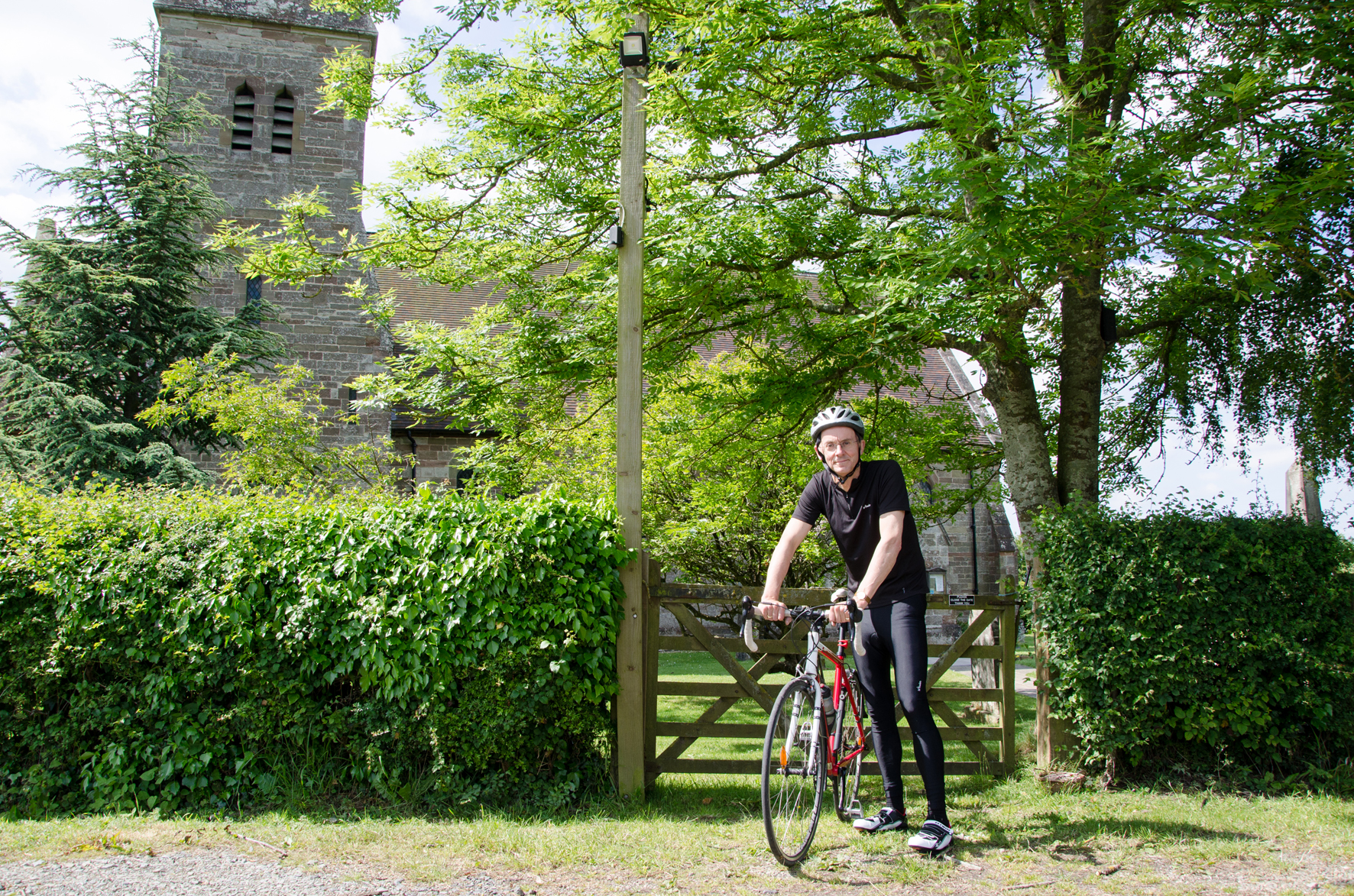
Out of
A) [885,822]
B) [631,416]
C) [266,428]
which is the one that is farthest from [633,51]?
[266,428]

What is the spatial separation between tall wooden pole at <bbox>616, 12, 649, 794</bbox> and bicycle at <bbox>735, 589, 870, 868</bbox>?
1.30 metres

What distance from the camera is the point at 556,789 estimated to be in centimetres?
527

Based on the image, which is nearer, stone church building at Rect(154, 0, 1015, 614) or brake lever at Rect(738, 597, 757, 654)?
brake lever at Rect(738, 597, 757, 654)

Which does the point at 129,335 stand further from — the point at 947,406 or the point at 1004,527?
the point at 1004,527

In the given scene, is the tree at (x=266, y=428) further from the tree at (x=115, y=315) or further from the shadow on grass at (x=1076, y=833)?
the shadow on grass at (x=1076, y=833)

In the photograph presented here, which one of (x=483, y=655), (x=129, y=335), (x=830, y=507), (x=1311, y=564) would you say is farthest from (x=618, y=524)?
(x=129, y=335)

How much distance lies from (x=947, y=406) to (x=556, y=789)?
5786mm

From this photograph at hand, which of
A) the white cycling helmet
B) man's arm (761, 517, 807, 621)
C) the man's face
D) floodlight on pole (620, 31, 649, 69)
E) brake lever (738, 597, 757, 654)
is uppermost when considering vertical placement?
floodlight on pole (620, 31, 649, 69)

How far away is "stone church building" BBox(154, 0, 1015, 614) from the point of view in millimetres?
18094

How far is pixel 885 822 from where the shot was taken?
14.5ft

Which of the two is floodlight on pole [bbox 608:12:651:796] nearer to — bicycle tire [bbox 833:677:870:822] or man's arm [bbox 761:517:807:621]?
man's arm [bbox 761:517:807:621]

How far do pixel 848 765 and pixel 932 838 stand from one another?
58 centimetres

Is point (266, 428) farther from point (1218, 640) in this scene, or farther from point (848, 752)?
point (1218, 640)

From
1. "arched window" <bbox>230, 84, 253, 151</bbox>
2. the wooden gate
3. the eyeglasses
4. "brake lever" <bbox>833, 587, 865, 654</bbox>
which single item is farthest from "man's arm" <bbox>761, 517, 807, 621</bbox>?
"arched window" <bbox>230, 84, 253, 151</bbox>
